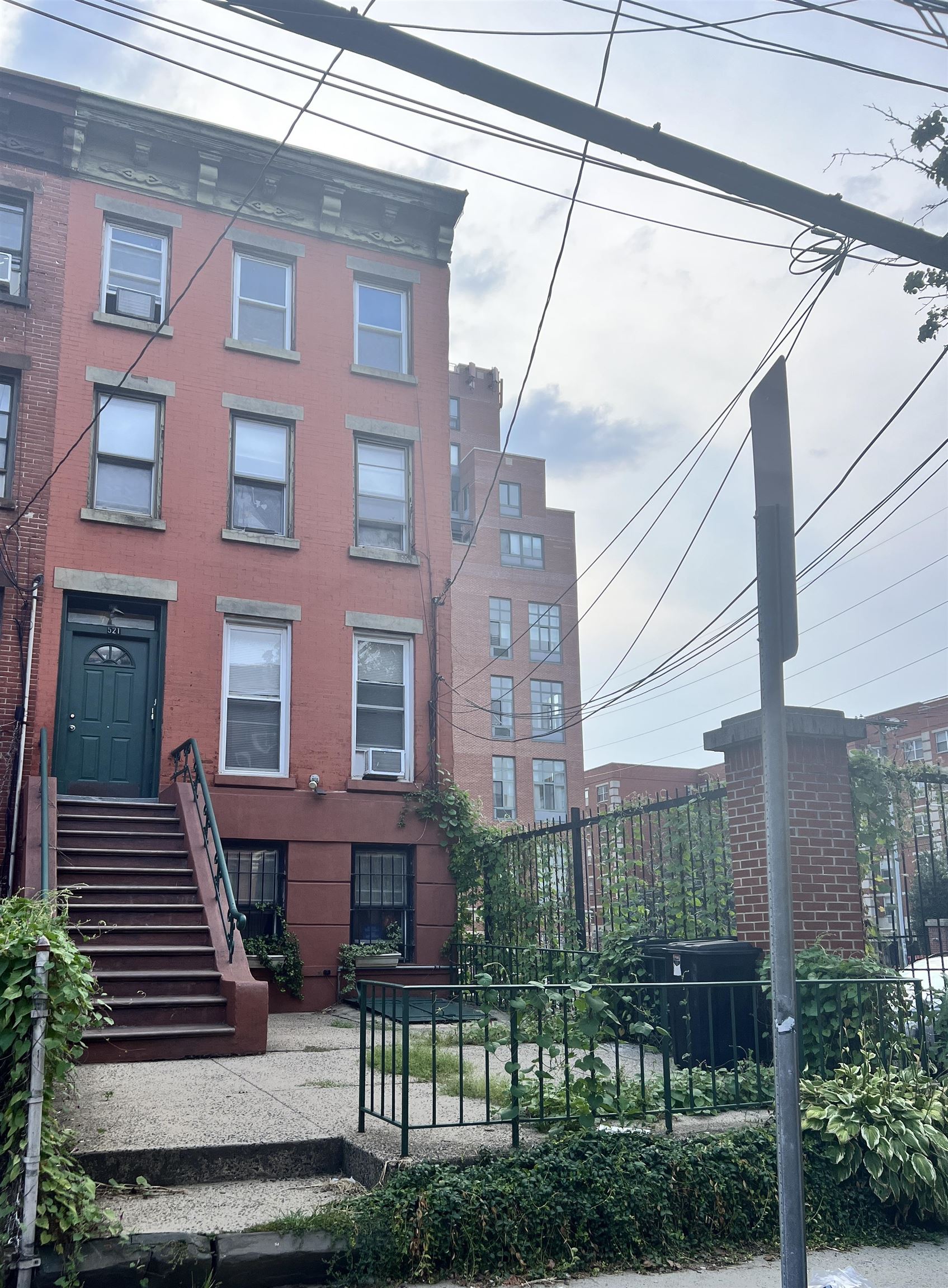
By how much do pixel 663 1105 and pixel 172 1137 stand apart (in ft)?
9.51

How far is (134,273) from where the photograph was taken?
614 inches

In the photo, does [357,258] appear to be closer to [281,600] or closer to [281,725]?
[281,600]

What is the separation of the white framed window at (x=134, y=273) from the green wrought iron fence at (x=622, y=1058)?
11010mm

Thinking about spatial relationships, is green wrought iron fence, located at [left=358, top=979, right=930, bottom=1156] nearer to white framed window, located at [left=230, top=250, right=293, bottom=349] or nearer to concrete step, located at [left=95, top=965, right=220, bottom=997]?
concrete step, located at [left=95, top=965, right=220, bottom=997]

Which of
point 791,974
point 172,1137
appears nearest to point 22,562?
point 172,1137

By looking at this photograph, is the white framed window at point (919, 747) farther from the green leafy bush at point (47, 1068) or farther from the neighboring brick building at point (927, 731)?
the green leafy bush at point (47, 1068)

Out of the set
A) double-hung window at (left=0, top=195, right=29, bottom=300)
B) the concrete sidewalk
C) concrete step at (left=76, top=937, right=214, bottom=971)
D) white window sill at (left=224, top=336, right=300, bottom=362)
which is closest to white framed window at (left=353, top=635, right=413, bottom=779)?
white window sill at (left=224, top=336, right=300, bottom=362)

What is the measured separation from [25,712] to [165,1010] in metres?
5.16

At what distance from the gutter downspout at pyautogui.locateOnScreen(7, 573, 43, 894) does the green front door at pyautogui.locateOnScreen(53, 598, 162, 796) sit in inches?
16.8

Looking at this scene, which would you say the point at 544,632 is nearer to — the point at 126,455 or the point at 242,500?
the point at 242,500

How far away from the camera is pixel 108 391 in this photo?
14883 millimetres

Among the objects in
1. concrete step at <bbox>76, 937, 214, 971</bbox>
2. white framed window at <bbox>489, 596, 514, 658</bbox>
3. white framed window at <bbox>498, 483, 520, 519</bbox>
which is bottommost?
concrete step at <bbox>76, 937, 214, 971</bbox>

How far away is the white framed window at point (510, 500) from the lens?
179ft

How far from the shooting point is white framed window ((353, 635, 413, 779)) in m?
15.6
